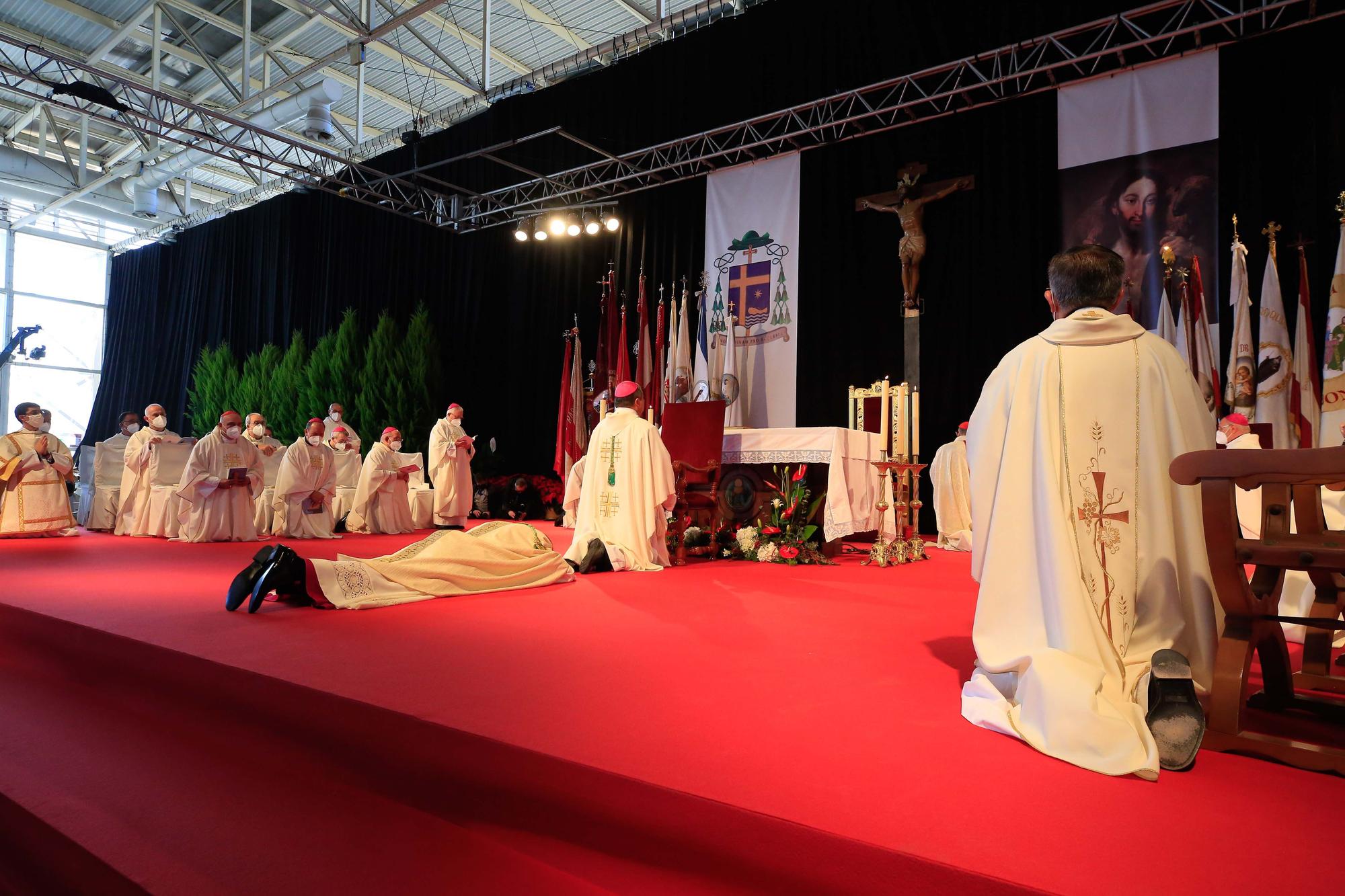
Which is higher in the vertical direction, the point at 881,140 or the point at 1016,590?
the point at 881,140

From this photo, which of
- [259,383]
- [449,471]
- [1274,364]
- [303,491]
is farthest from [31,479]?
[1274,364]

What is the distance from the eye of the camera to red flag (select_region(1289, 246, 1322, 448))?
7.07 m

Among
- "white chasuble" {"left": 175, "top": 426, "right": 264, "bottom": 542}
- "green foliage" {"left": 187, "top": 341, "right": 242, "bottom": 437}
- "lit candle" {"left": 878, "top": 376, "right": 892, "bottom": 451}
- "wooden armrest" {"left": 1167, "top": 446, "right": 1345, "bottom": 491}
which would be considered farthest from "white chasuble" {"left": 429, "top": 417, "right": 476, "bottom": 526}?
"green foliage" {"left": 187, "top": 341, "right": 242, "bottom": 437}

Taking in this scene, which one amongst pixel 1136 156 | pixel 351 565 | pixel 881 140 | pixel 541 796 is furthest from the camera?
pixel 881 140

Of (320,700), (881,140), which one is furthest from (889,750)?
(881,140)

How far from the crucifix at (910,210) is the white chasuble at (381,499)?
6479mm

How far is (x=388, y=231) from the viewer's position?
15.8 meters

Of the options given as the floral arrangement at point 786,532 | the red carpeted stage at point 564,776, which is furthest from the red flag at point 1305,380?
the red carpeted stage at point 564,776

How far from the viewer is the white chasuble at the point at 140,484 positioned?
957 cm

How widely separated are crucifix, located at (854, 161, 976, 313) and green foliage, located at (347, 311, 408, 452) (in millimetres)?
8513

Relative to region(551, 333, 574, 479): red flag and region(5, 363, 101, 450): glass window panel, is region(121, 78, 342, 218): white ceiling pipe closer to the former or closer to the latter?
region(5, 363, 101, 450): glass window panel

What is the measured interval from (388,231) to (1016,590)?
15367 millimetres

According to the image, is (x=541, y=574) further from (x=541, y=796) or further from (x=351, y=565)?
(x=541, y=796)

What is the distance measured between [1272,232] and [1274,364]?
1164mm
